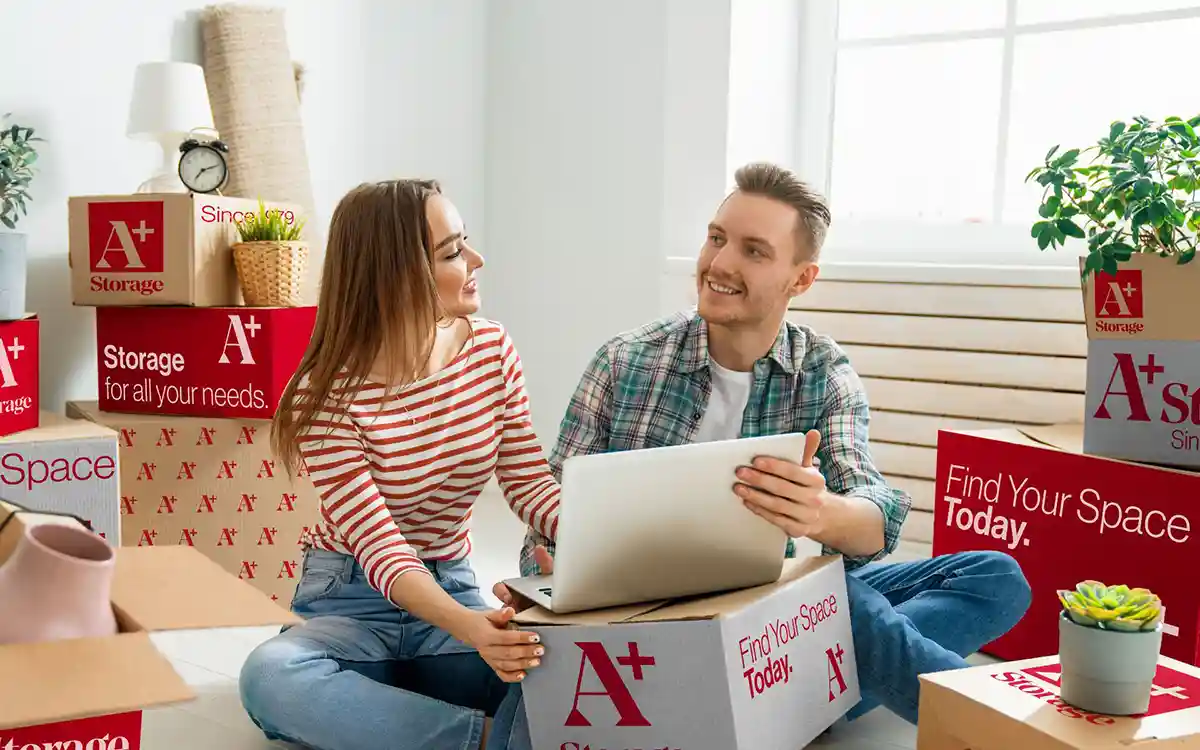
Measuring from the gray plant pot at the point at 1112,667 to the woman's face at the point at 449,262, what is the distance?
2.93ft

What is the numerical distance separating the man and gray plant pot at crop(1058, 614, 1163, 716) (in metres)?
0.45

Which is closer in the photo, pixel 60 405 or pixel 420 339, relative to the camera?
pixel 420 339

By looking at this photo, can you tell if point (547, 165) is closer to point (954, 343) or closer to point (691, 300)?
point (691, 300)

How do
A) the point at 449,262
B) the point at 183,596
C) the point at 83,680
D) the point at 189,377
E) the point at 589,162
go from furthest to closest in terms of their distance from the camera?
the point at 589,162 < the point at 189,377 < the point at 449,262 < the point at 183,596 < the point at 83,680

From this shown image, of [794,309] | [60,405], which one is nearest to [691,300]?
[794,309]

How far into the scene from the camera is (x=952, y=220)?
3.08m

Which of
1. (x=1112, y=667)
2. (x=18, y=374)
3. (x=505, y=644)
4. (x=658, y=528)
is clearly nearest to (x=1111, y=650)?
(x=1112, y=667)

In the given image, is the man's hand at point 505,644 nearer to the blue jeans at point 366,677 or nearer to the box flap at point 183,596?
the blue jeans at point 366,677

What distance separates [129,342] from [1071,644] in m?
1.84

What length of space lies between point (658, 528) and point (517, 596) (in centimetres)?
23

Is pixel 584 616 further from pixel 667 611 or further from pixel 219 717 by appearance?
pixel 219 717

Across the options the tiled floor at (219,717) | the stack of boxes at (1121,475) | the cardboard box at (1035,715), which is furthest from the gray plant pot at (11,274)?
the stack of boxes at (1121,475)

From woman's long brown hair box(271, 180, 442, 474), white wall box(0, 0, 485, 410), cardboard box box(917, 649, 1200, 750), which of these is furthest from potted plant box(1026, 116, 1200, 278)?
white wall box(0, 0, 485, 410)

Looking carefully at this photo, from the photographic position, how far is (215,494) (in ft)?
7.67
